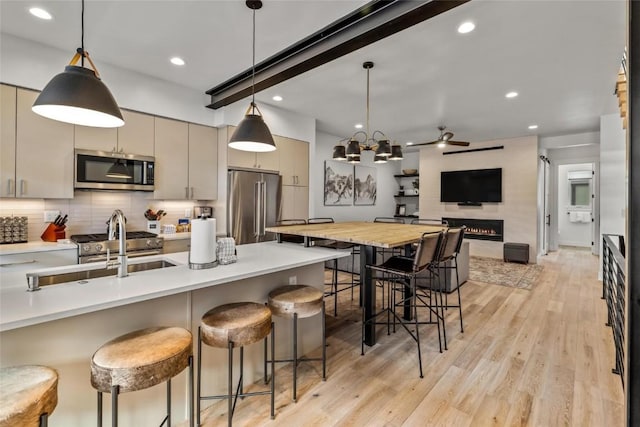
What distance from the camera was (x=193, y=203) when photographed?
4352 millimetres

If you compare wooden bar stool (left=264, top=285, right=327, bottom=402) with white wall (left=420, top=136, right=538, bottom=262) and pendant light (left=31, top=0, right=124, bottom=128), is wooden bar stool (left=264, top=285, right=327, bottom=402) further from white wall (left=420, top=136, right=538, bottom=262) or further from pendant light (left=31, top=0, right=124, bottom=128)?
white wall (left=420, top=136, right=538, bottom=262)

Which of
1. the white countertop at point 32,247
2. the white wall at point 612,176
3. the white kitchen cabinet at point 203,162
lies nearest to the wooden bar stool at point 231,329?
the white countertop at point 32,247

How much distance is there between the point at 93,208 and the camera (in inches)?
138

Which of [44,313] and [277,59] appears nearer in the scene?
[44,313]

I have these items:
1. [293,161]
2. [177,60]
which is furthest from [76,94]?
[293,161]

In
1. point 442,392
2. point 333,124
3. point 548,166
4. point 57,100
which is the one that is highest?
point 333,124

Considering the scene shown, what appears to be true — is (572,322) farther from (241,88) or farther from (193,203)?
(193,203)

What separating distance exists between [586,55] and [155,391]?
180 inches

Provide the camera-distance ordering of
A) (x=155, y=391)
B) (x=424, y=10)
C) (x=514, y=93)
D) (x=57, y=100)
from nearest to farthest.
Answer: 1. (x=57, y=100)
2. (x=155, y=391)
3. (x=424, y=10)
4. (x=514, y=93)

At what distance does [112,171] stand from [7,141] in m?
0.85

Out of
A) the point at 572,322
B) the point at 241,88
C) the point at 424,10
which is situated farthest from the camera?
the point at 241,88

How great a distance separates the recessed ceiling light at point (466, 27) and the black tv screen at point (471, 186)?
4948mm

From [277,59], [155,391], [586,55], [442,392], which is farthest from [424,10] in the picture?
[155,391]

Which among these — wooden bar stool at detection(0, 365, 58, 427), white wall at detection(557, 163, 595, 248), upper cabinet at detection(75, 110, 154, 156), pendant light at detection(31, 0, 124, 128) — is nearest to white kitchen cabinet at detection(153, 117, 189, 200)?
upper cabinet at detection(75, 110, 154, 156)
